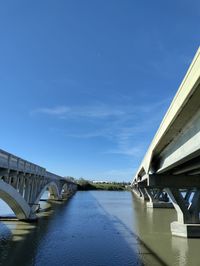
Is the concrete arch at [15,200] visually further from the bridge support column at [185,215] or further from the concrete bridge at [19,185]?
the bridge support column at [185,215]

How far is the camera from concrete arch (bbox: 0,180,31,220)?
24873 millimetres

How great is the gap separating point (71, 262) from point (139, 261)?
3495mm

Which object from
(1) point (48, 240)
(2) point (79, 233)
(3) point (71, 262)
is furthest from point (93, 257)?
(2) point (79, 233)

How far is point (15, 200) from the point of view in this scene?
27.5 metres

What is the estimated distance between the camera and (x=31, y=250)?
67.4 ft

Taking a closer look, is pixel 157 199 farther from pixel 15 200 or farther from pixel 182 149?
pixel 182 149

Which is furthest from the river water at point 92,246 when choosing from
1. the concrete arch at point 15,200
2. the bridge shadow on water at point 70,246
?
the concrete arch at point 15,200

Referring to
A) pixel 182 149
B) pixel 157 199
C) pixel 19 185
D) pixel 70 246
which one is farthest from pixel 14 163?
pixel 157 199

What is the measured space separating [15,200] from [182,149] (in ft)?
55.6

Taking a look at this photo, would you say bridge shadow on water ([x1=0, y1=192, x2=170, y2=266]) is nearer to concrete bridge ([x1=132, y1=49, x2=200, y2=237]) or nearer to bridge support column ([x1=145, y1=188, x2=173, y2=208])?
concrete bridge ([x1=132, y1=49, x2=200, y2=237])

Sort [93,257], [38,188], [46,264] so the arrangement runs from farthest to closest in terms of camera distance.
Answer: [38,188]
[93,257]
[46,264]

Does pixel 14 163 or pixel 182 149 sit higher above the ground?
pixel 14 163

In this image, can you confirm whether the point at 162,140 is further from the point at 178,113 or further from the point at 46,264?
the point at 46,264

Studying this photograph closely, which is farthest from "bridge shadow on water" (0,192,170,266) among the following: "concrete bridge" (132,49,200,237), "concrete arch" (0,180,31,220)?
"concrete bridge" (132,49,200,237)
